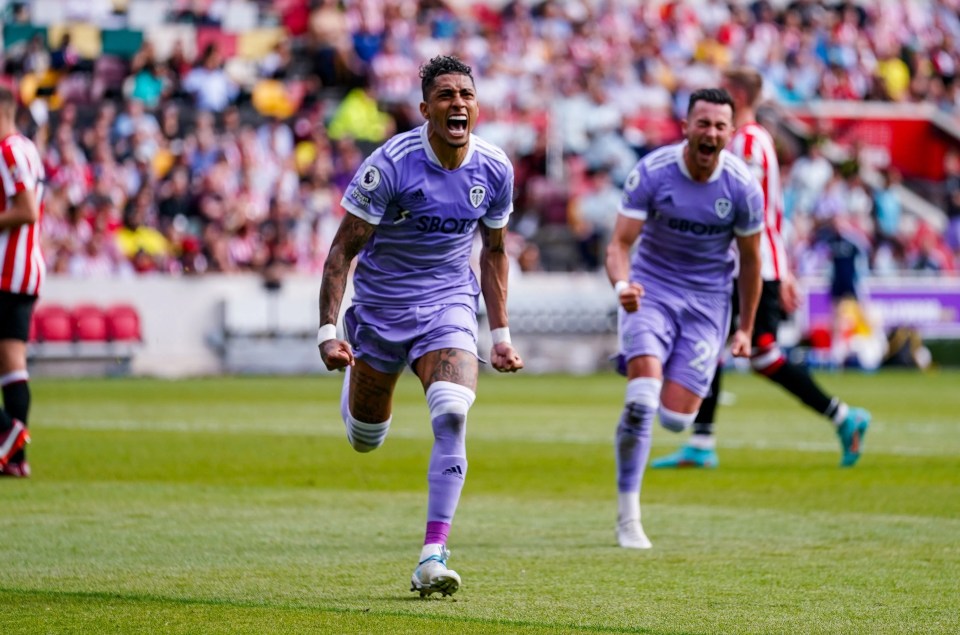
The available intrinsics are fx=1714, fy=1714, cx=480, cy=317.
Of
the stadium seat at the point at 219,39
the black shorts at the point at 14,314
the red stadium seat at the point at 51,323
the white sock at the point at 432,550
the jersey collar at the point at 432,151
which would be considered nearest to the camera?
the white sock at the point at 432,550

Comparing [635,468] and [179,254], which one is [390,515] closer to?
[635,468]

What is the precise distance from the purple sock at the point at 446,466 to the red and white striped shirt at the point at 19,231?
4.89m

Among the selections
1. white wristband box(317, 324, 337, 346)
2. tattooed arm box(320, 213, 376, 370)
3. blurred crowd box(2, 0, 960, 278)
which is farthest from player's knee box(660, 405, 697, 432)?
blurred crowd box(2, 0, 960, 278)

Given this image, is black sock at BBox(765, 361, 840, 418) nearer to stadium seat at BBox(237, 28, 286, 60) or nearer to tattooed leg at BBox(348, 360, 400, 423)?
tattooed leg at BBox(348, 360, 400, 423)

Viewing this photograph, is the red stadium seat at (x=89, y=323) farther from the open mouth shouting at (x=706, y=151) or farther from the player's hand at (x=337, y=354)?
the player's hand at (x=337, y=354)

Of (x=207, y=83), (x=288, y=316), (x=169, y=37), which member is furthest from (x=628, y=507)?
(x=169, y=37)

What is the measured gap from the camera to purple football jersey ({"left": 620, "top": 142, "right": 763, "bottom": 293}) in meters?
9.45

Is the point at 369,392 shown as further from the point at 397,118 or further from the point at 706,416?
the point at 397,118

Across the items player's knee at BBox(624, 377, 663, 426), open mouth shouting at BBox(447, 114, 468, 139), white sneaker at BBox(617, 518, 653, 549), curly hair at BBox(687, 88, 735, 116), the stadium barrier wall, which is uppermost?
curly hair at BBox(687, 88, 735, 116)

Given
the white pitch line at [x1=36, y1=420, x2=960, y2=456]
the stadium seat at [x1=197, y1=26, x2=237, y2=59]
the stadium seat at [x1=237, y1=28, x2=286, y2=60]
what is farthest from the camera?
the stadium seat at [x1=237, y1=28, x2=286, y2=60]

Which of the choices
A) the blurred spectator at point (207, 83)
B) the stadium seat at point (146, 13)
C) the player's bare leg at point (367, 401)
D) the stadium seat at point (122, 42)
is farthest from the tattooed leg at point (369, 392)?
the stadium seat at point (146, 13)

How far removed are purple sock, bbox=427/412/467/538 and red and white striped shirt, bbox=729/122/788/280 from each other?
5.63 m

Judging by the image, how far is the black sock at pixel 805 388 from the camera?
1262cm

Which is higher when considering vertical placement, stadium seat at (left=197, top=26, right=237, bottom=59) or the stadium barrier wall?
stadium seat at (left=197, top=26, right=237, bottom=59)
